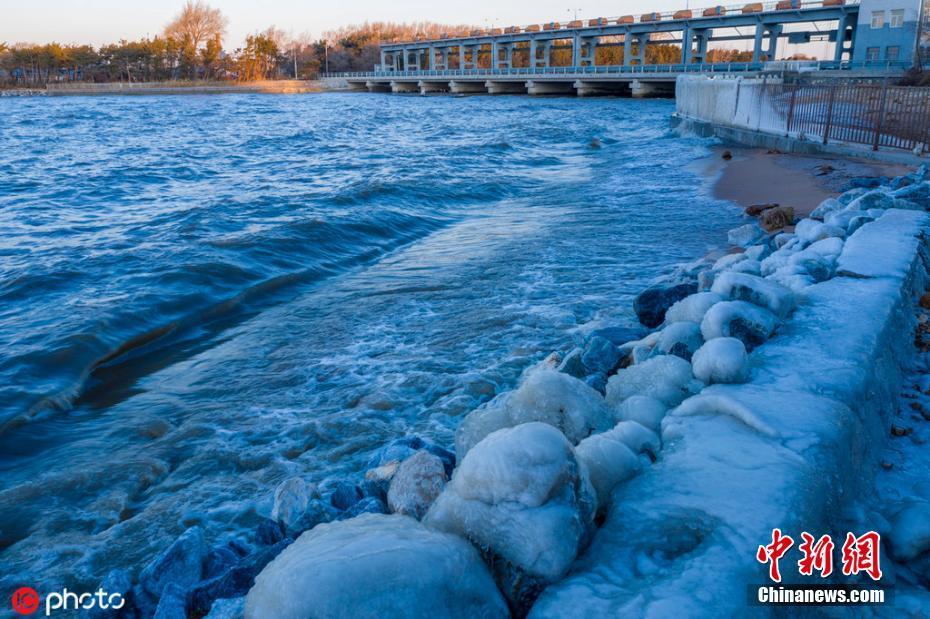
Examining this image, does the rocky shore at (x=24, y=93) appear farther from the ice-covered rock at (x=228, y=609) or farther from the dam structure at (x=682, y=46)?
the ice-covered rock at (x=228, y=609)

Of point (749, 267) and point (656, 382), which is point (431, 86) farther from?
point (656, 382)

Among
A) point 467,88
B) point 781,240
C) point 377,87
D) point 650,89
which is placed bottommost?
point 781,240

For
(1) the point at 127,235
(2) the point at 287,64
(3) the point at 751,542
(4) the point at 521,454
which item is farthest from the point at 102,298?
(2) the point at 287,64

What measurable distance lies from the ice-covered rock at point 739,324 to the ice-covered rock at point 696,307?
0.97ft

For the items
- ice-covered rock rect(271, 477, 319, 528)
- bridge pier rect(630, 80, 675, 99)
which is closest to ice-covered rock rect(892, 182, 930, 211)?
ice-covered rock rect(271, 477, 319, 528)

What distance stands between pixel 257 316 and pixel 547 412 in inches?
188

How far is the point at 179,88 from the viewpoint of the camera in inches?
3452

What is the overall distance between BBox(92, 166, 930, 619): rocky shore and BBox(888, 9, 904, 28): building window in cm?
5036

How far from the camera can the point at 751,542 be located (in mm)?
2068

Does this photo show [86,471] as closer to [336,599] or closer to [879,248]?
[336,599]

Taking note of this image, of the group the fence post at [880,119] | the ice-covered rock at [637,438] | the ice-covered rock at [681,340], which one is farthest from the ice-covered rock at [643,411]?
the fence post at [880,119]

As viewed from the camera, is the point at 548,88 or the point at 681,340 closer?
the point at 681,340

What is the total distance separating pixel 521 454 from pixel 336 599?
2.41ft

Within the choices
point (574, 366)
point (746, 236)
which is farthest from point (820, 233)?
point (574, 366)
